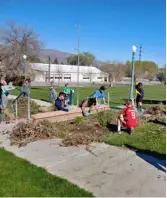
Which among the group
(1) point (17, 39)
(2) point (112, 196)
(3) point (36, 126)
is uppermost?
(1) point (17, 39)

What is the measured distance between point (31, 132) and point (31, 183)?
2848 mm

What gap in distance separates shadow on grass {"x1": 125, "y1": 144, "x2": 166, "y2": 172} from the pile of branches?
237cm

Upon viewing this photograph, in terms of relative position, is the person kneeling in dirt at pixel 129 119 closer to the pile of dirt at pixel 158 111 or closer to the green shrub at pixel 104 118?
the green shrub at pixel 104 118

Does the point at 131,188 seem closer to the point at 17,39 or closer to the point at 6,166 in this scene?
the point at 6,166

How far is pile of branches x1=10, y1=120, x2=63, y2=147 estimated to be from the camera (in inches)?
263

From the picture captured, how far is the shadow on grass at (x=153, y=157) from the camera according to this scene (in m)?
4.82

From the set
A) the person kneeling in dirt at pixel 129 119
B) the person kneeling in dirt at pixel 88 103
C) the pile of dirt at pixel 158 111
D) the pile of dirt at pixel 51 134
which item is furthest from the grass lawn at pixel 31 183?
the pile of dirt at pixel 158 111

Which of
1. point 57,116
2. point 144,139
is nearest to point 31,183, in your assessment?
point 144,139

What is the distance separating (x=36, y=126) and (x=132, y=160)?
3029 millimetres

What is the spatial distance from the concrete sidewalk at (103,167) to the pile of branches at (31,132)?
336 millimetres

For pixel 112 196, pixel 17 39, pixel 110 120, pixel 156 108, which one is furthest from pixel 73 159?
pixel 17 39

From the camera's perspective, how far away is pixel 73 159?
5.26 m

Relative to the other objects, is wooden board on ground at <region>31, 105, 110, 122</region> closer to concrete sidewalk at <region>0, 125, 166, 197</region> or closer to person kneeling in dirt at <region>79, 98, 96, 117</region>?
person kneeling in dirt at <region>79, 98, 96, 117</region>

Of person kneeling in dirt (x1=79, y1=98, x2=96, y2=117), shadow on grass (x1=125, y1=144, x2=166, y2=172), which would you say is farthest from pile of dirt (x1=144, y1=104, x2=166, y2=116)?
shadow on grass (x1=125, y1=144, x2=166, y2=172)
